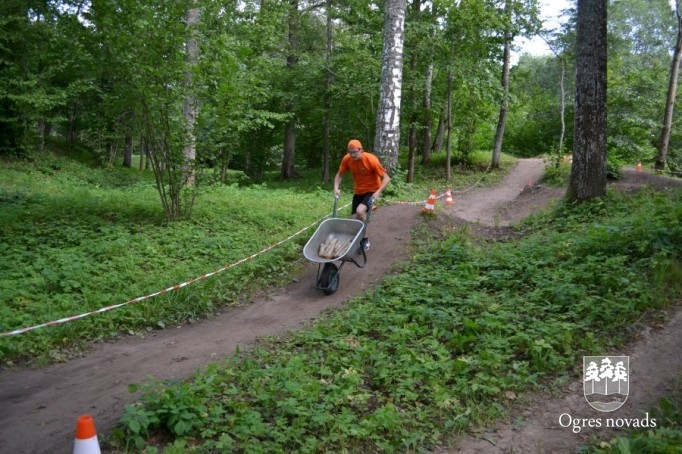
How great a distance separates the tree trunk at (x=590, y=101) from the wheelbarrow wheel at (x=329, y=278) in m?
5.94

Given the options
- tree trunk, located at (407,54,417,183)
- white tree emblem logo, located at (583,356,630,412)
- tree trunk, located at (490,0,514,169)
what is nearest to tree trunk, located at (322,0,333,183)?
tree trunk, located at (407,54,417,183)

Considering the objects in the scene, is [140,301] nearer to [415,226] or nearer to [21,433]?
[21,433]

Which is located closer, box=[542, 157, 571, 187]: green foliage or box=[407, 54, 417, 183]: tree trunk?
box=[542, 157, 571, 187]: green foliage

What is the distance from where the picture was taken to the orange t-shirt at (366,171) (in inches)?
348

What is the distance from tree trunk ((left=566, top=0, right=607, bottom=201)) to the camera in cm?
1004

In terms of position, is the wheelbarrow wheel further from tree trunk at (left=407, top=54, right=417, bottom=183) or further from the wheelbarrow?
tree trunk at (left=407, top=54, right=417, bottom=183)

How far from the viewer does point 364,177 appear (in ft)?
29.7

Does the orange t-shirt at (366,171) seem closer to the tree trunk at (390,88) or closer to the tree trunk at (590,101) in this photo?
the tree trunk at (590,101)

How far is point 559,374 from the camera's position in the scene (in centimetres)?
486

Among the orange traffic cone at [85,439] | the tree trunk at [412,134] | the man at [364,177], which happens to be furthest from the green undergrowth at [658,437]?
the tree trunk at [412,134]

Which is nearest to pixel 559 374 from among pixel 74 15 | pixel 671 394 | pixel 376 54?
pixel 671 394

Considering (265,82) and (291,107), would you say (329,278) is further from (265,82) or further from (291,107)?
(291,107)

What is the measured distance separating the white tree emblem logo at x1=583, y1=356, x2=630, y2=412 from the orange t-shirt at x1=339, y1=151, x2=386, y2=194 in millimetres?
4925

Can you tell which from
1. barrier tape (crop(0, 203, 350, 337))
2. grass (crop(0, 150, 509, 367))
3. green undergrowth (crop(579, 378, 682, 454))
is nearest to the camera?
green undergrowth (crop(579, 378, 682, 454))
